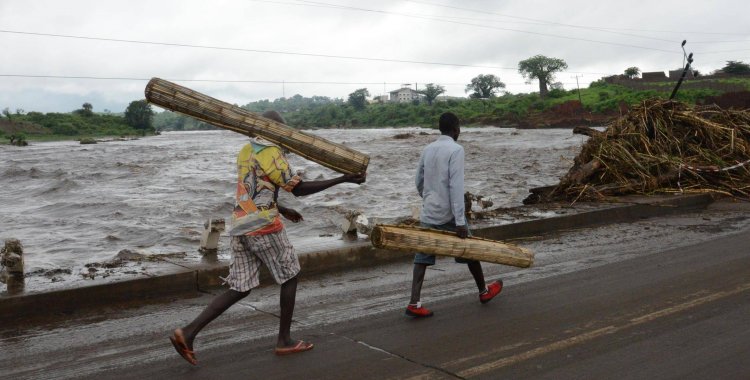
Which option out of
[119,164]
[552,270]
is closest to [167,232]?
[552,270]

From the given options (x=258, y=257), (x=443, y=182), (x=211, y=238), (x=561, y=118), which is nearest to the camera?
(x=258, y=257)

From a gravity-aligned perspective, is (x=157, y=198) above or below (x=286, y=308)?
below

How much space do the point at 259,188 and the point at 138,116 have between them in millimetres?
120170

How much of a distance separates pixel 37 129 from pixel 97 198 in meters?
88.4

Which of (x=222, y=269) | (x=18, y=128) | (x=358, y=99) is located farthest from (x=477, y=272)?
(x=358, y=99)

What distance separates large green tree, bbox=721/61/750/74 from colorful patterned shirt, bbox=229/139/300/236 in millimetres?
92416

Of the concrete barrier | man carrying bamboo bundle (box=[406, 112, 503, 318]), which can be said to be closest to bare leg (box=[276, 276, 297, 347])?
man carrying bamboo bundle (box=[406, 112, 503, 318])

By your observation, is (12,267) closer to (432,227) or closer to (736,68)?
(432,227)

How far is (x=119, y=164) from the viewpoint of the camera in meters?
37.7

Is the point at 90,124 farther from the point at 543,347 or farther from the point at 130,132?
the point at 543,347

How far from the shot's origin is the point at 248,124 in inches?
195

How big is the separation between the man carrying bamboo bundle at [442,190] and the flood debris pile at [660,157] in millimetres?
8475

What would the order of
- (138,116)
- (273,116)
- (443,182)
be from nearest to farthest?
(273,116) < (443,182) < (138,116)

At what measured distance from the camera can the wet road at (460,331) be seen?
15.0 ft
